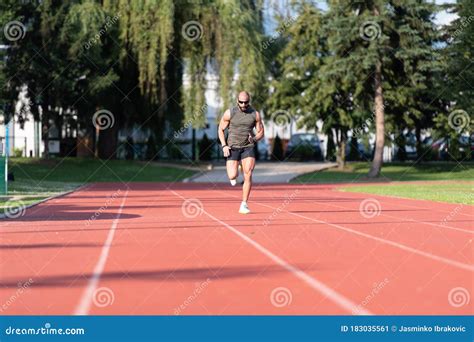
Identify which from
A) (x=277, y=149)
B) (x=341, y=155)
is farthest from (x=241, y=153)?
(x=277, y=149)

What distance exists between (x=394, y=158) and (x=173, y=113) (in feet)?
89.8

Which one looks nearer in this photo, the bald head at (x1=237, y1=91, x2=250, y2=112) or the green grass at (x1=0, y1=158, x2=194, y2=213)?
the bald head at (x1=237, y1=91, x2=250, y2=112)

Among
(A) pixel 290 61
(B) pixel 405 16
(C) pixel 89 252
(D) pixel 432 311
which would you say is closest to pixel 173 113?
(A) pixel 290 61

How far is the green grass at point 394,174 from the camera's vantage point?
129ft

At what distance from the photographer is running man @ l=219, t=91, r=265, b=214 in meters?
14.8

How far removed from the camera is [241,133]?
49.2 feet

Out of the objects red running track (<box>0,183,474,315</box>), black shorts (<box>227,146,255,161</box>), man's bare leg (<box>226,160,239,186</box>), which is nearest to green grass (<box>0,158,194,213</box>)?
man's bare leg (<box>226,160,239,186</box>)

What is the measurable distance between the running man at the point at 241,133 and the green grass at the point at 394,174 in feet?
71.5

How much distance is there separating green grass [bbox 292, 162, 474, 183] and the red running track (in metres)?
23.5

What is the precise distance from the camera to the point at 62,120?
43250 mm

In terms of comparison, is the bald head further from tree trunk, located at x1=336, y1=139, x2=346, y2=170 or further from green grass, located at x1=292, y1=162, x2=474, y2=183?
tree trunk, located at x1=336, y1=139, x2=346, y2=170

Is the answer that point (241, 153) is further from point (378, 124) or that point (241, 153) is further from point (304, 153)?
point (304, 153)

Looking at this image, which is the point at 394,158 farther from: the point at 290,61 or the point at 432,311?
the point at 432,311

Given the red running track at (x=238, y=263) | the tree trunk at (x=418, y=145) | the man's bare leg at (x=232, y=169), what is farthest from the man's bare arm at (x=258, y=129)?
the tree trunk at (x=418, y=145)
